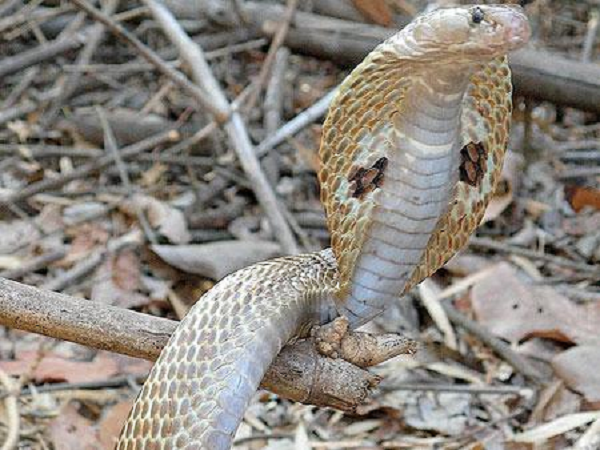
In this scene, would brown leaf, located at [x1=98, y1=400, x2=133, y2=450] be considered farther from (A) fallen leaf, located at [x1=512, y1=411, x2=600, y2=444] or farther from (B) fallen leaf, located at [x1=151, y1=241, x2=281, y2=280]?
(A) fallen leaf, located at [x1=512, y1=411, x2=600, y2=444]

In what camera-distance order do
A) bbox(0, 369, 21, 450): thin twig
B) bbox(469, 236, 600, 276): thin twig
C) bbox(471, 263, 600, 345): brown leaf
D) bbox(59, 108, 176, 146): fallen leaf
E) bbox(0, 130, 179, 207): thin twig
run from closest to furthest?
bbox(0, 369, 21, 450): thin twig
bbox(471, 263, 600, 345): brown leaf
bbox(469, 236, 600, 276): thin twig
bbox(0, 130, 179, 207): thin twig
bbox(59, 108, 176, 146): fallen leaf

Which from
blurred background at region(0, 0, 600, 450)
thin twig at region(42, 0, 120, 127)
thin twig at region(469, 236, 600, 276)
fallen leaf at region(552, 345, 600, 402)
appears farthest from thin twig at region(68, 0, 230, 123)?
fallen leaf at region(552, 345, 600, 402)

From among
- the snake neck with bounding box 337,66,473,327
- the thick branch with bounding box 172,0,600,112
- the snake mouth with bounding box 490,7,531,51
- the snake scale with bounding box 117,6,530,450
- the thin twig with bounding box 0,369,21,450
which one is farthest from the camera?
the thick branch with bounding box 172,0,600,112

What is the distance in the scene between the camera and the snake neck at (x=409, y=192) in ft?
6.17

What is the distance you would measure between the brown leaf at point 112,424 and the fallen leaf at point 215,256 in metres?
0.61

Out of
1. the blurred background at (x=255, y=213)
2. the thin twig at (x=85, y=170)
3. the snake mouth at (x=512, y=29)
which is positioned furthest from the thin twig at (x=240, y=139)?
the snake mouth at (x=512, y=29)

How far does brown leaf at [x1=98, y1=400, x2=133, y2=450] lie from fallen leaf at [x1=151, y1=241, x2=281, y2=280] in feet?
1.99

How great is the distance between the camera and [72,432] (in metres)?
2.70

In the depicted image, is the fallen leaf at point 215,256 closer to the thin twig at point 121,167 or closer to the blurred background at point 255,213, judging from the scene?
the blurred background at point 255,213

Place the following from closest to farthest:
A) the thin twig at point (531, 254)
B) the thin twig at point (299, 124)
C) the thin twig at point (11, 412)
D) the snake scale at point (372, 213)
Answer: the snake scale at point (372, 213) → the thin twig at point (11, 412) → the thin twig at point (531, 254) → the thin twig at point (299, 124)

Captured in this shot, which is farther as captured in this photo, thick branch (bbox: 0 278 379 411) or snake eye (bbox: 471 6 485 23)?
thick branch (bbox: 0 278 379 411)

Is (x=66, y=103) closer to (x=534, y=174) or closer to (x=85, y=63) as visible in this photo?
(x=85, y=63)

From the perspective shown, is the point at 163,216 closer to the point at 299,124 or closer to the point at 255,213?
the point at 255,213

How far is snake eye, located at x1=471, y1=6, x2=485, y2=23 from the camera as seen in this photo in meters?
1.58
